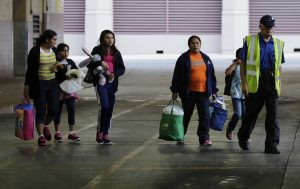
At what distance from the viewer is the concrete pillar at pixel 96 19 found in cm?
4441

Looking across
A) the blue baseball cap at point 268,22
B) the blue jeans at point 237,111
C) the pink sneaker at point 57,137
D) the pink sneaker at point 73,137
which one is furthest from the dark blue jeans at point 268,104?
the pink sneaker at point 57,137

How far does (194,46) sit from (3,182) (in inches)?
154

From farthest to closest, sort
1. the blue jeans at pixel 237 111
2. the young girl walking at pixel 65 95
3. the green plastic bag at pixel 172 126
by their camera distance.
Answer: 1. the blue jeans at pixel 237 111
2. the young girl walking at pixel 65 95
3. the green plastic bag at pixel 172 126

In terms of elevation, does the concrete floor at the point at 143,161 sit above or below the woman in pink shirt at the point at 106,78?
below

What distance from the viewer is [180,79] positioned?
485 inches

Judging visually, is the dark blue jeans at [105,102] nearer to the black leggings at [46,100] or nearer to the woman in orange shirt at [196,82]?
the black leggings at [46,100]

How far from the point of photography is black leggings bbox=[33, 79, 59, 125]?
482 inches

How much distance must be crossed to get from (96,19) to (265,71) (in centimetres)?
3367

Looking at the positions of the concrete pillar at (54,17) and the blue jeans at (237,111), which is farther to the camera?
the concrete pillar at (54,17)

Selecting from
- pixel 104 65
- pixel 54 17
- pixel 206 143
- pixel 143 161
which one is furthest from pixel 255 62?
pixel 54 17

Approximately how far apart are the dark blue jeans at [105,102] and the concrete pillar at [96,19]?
32.0 m

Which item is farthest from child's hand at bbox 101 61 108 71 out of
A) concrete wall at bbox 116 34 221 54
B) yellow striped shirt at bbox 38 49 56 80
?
concrete wall at bbox 116 34 221 54

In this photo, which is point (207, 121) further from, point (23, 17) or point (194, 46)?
point (23, 17)

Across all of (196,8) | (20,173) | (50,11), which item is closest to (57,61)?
(20,173)
